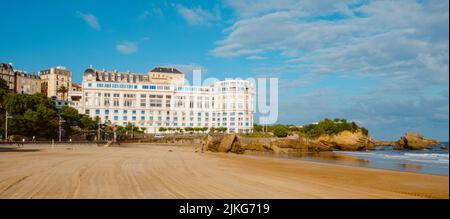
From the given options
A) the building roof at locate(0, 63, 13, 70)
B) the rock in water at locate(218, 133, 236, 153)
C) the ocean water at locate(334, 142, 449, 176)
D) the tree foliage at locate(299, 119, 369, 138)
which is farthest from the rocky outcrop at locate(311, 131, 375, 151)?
the building roof at locate(0, 63, 13, 70)

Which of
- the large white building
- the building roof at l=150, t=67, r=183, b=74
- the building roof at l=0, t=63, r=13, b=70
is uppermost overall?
the building roof at l=150, t=67, r=183, b=74

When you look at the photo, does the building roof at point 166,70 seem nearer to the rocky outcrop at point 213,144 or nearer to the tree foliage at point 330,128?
the tree foliage at point 330,128

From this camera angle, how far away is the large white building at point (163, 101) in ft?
406

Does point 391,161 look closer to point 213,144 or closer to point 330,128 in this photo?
point 213,144

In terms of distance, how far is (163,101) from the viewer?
129375 mm

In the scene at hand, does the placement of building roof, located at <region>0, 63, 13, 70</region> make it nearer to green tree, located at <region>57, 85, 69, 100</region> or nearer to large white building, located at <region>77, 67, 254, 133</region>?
green tree, located at <region>57, 85, 69, 100</region>

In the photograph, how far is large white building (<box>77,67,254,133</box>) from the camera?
123688mm

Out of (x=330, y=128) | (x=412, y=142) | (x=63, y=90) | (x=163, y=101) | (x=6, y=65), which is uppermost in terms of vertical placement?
(x=6, y=65)

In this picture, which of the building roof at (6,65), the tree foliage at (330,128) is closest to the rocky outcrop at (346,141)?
the tree foliage at (330,128)

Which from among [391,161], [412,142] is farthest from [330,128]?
[391,161]
